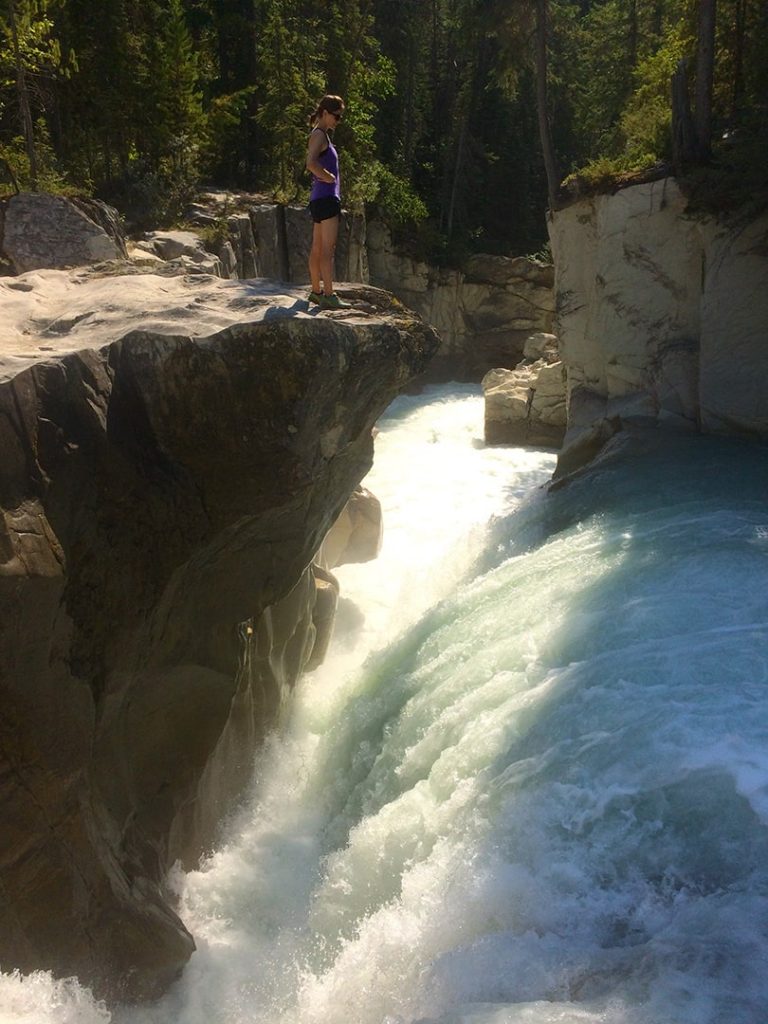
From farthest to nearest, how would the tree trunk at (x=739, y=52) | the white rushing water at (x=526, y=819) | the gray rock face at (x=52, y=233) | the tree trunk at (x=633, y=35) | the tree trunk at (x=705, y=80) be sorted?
the tree trunk at (x=633, y=35) < the tree trunk at (x=739, y=52) < the tree trunk at (x=705, y=80) < the gray rock face at (x=52, y=233) < the white rushing water at (x=526, y=819)

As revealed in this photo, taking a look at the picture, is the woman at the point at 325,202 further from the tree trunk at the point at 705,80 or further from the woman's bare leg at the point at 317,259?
the tree trunk at the point at 705,80

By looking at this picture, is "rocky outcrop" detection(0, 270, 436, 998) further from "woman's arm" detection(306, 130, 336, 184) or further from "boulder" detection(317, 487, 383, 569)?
"boulder" detection(317, 487, 383, 569)

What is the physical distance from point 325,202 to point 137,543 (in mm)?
2595

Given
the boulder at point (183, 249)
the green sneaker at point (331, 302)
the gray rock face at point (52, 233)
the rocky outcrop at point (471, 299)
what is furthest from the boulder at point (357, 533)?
the rocky outcrop at point (471, 299)

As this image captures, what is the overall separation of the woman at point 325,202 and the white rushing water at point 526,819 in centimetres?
337

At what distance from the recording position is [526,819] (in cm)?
530

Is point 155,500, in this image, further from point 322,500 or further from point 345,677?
point 345,677

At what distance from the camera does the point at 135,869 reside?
A: 5766 millimetres

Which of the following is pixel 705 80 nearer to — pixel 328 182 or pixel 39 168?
pixel 328 182

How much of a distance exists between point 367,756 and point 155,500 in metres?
3.29

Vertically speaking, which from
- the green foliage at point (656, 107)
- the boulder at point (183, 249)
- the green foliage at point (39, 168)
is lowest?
the boulder at point (183, 249)

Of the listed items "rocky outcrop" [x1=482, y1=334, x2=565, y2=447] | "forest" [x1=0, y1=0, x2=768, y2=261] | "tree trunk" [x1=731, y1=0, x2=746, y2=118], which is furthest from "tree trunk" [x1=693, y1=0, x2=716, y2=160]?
"rocky outcrop" [x1=482, y1=334, x2=565, y2=447]

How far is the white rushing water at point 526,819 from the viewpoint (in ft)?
14.4

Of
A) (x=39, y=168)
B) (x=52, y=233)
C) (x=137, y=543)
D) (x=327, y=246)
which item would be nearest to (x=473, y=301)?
(x=39, y=168)
